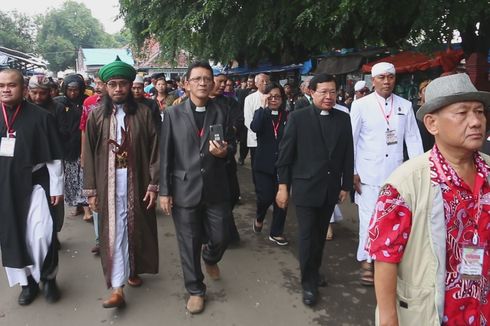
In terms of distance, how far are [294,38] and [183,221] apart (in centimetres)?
800

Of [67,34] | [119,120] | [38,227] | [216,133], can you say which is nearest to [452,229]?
[216,133]

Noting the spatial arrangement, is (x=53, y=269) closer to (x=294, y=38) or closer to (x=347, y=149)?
(x=347, y=149)

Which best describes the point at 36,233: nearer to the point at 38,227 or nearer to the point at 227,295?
the point at 38,227

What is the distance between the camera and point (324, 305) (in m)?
3.47

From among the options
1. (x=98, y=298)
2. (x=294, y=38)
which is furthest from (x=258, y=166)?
(x=294, y=38)

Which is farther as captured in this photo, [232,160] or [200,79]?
[232,160]

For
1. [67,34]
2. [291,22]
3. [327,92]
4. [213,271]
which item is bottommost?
[213,271]

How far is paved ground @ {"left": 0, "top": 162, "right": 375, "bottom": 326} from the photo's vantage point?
129 inches

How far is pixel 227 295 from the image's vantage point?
3650mm

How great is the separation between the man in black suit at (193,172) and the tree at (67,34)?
66.8 metres

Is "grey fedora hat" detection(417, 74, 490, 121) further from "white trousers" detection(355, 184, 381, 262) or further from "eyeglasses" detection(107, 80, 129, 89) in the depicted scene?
"eyeglasses" detection(107, 80, 129, 89)

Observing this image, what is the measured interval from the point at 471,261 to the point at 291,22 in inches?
328

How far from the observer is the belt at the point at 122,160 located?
3463 mm

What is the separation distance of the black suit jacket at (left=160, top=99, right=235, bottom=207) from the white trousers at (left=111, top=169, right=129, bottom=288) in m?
0.38
